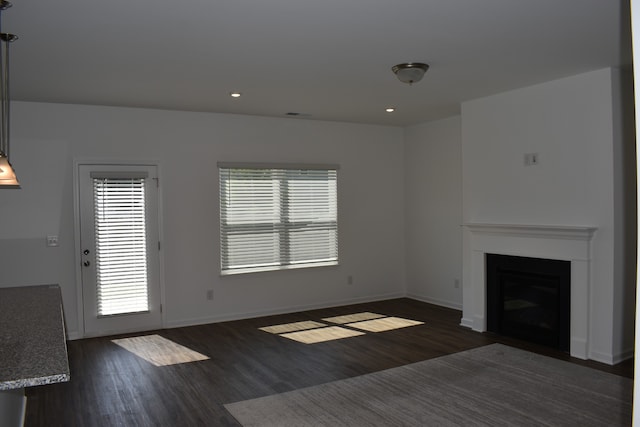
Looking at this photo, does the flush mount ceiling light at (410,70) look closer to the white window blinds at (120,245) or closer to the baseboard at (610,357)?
the baseboard at (610,357)

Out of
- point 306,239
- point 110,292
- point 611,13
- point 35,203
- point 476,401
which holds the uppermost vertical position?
point 611,13

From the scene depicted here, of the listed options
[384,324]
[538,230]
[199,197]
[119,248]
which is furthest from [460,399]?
[119,248]

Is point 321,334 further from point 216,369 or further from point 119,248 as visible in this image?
point 119,248

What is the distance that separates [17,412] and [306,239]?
4.11 metres

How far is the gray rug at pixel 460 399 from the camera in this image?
3344mm

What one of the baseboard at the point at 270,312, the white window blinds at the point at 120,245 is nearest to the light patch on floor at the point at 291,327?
the baseboard at the point at 270,312

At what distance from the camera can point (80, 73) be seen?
4.14 meters

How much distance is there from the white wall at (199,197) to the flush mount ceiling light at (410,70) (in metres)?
2.70

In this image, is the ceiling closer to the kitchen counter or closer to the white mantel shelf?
the white mantel shelf

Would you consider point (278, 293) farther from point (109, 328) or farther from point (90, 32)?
point (90, 32)

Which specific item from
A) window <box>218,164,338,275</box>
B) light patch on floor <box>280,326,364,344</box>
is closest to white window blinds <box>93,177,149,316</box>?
window <box>218,164,338,275</box>

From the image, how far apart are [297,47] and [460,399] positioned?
2796 mm

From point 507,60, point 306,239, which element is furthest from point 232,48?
point 306,239

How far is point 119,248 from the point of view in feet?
18.4
